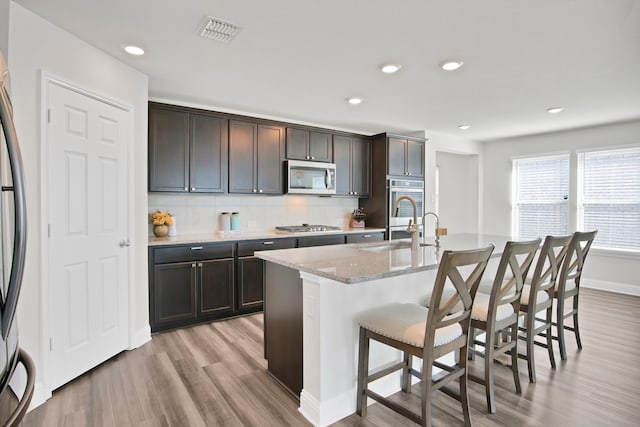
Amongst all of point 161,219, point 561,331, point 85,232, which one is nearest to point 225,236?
point 161,219

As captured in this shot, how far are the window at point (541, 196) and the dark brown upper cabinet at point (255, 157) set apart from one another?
411 cm

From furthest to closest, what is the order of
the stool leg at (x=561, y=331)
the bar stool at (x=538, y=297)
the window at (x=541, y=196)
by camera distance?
the window at (x=541, y=196), the stool leg at (x=561, y=331), the bar stool at (x=538, y=297)

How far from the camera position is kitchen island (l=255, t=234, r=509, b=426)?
6.48ft

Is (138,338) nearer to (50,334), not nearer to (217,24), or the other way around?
(50,334)

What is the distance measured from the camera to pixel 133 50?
2641 mm

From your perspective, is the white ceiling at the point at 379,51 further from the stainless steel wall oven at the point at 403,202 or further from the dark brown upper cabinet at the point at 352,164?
the stainless steel wall oven at the point at 403,202

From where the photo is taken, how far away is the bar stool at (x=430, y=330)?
169 cm

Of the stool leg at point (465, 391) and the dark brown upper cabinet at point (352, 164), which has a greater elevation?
the dark brown upper cabinet at point (352, 164)

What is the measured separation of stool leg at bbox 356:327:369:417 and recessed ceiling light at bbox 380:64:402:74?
7.04ft

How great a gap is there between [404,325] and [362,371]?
0.41 metres

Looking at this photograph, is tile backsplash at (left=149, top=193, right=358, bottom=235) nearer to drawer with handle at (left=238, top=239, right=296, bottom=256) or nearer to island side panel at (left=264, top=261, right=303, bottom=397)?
drawer with handle at (left=238, top=239, right=296, bottom=256)

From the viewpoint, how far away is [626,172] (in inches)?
192

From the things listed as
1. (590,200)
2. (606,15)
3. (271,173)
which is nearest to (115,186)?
(271,173)

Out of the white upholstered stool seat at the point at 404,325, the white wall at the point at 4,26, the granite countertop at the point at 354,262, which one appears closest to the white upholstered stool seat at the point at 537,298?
the granite countertop at the point at 354,262
